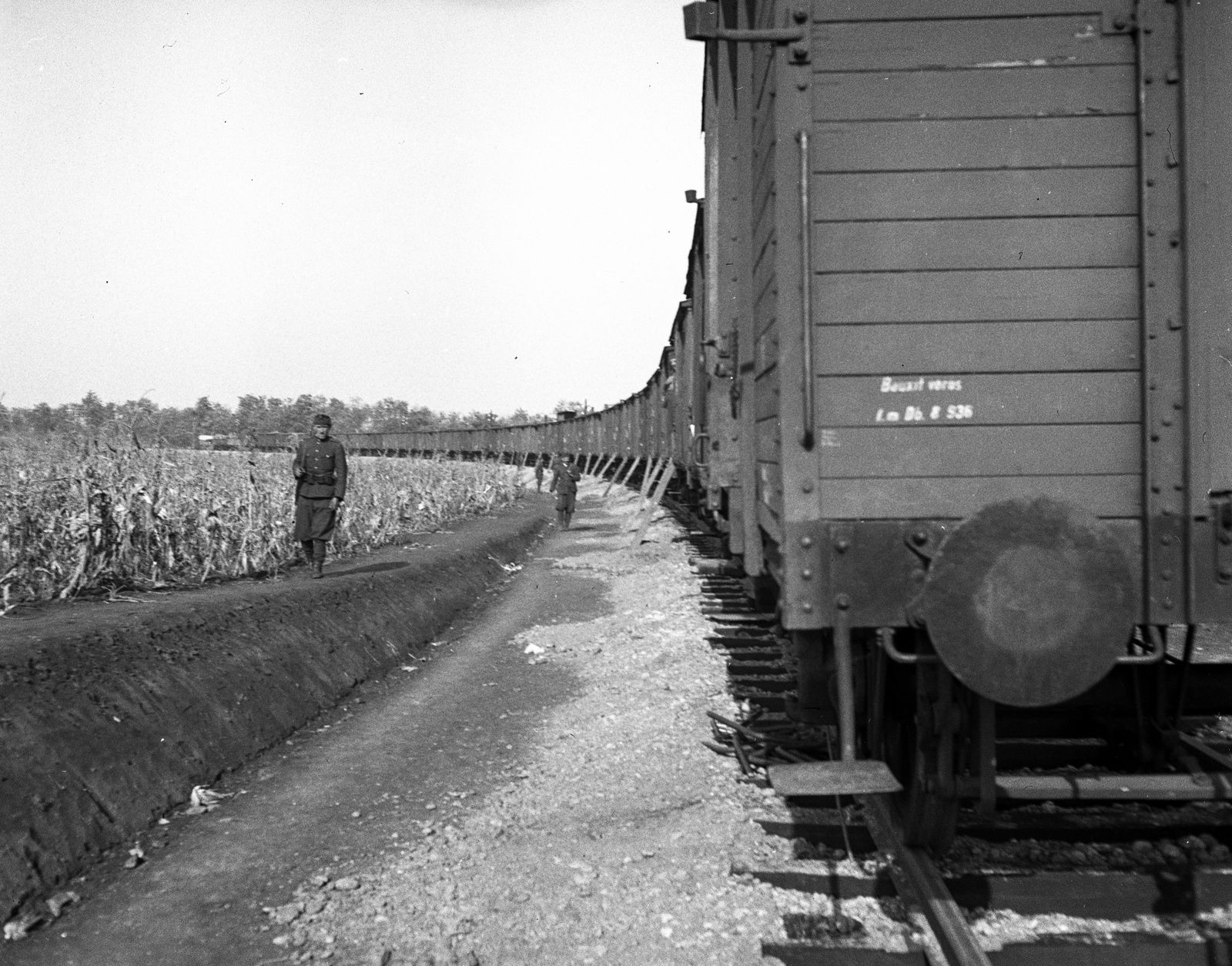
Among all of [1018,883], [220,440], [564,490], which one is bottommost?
[1018,883]

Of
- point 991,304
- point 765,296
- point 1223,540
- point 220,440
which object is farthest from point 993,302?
point 220,440

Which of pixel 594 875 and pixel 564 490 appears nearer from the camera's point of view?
pixel 594 875

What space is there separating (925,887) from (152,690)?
469cm

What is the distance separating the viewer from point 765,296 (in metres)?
3.78

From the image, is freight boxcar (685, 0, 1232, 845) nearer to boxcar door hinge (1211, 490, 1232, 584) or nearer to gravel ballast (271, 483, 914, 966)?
boxcar door hinge (1211, 490, 1232, 584)

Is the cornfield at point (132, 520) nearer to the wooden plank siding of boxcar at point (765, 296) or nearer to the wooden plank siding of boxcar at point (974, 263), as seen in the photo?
the wooden plank siding of boxcar at point (765, 296)

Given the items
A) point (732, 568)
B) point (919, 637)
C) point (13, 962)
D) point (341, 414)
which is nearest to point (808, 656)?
point (919, 637)

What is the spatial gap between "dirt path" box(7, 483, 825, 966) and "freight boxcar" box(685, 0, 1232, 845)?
1238 millimetres

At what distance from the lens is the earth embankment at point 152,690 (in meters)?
4.76

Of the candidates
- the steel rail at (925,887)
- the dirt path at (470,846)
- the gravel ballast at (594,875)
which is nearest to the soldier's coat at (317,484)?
the dirt path at (470,846)

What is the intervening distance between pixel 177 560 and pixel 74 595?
5.17ft

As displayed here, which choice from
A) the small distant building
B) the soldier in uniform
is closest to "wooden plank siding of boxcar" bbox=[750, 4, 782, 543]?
the soldier in uniform

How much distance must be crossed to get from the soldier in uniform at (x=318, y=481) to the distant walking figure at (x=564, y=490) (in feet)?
32.3

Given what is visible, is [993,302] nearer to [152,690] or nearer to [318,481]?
[152,690]
